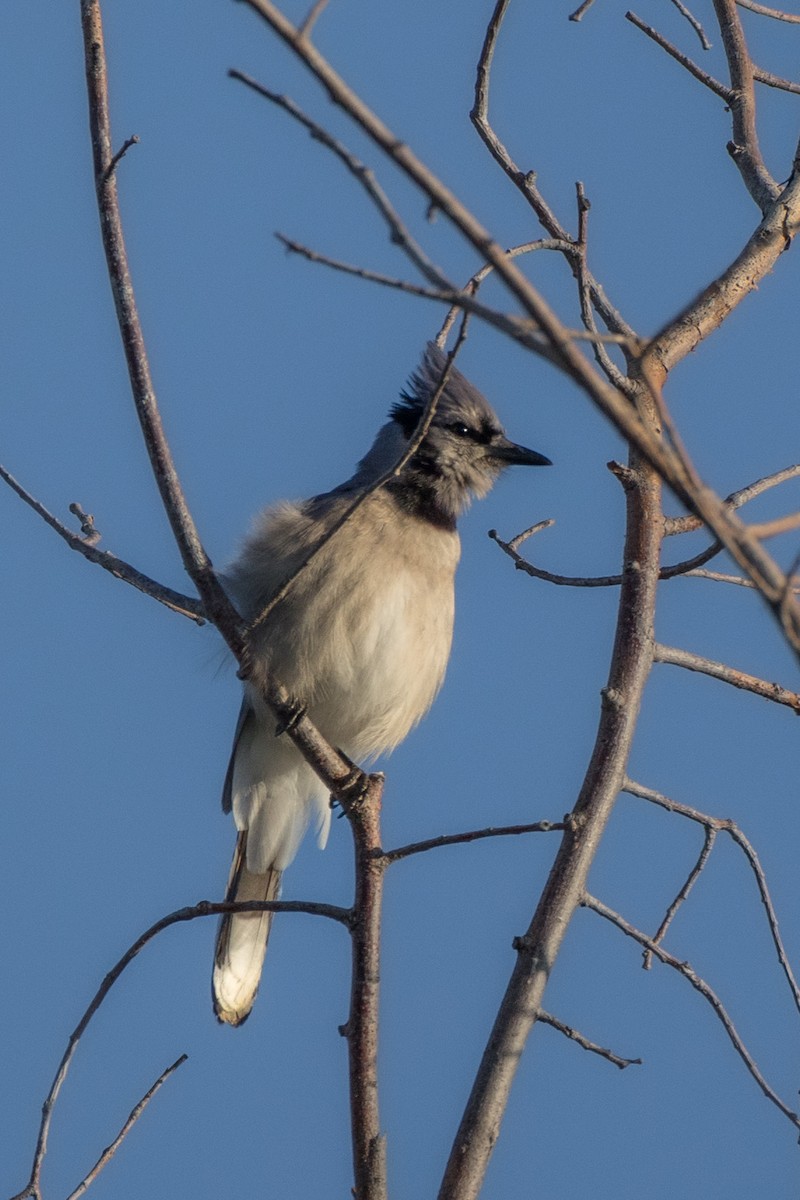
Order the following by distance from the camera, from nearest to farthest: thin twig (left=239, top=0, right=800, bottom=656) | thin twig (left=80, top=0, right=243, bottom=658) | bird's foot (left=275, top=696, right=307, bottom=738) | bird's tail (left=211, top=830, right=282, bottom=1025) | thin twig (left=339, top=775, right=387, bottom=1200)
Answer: thin twig (left=239, top=0, right=800, bottom=656), thin twig (left=80, top=0, right=243, bottom=658), thin twig (left=339, top=775, right=387, bottom=1200), bird's foot (left=275, top=696, right=307, bottom=738), bird's tail (left=211, top=830, right=282, bottom=1025)

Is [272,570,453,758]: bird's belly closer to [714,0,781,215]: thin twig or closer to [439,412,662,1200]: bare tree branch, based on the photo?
[439,412,662,1200]: bare tree branch

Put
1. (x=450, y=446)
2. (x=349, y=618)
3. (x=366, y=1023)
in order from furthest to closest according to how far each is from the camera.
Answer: (x=450, y=446) < (x=349, y=618) < (x=366, y=1023)

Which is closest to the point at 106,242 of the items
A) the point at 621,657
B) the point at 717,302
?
the point at 621,657

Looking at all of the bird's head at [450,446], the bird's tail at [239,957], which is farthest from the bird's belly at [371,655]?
the bird's tail at [239,957]

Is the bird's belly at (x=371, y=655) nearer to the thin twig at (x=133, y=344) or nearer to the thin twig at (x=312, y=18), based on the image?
the thin twig at (x=133, y=344)

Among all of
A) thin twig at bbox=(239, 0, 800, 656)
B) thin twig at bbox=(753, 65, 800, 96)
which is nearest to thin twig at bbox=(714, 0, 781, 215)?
thin twig at bbox=(753, 65, 800, 96)

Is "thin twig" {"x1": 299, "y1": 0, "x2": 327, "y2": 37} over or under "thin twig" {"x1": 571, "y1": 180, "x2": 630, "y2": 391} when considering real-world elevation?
under

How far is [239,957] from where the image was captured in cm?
518

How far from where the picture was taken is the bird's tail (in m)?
5.10

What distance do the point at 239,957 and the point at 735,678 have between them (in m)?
2.38

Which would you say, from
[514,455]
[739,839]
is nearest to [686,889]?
[739,839]

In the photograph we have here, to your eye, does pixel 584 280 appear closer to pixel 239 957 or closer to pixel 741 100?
pixel 741 100

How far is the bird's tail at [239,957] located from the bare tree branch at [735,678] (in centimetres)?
210

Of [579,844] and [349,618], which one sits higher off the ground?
[349,618]
